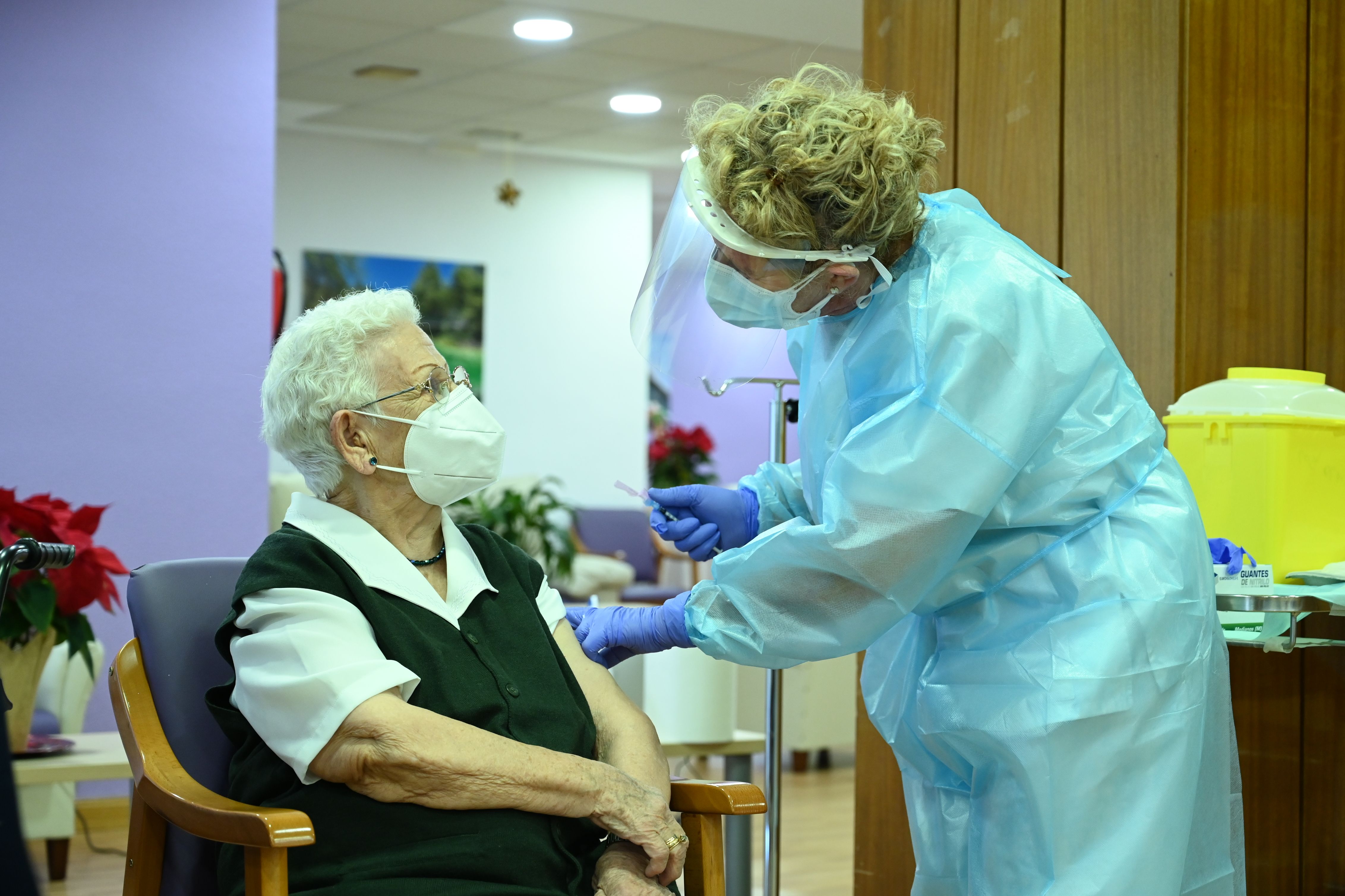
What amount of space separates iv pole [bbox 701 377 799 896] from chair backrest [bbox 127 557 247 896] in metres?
0.84

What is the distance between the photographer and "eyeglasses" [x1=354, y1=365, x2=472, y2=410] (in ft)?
5.66

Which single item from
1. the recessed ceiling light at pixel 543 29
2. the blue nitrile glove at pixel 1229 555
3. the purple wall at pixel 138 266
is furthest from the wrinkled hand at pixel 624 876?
the recessed ceiling light at pixel 543 29

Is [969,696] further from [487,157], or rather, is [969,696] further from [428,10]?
[487,157]

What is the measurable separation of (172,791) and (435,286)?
6294 millimetres

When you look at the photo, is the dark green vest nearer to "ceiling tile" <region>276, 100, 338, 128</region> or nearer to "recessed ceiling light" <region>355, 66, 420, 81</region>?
"recessed ceiling light" <region>355, 66, 420, 81</region>

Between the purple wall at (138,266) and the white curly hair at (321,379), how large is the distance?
2.34 m

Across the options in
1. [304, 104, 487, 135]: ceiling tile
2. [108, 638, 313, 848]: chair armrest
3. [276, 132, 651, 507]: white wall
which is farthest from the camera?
[276, 132, 651, 507]: white wall

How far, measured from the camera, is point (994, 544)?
1594 mm

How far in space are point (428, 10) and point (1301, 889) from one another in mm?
4284

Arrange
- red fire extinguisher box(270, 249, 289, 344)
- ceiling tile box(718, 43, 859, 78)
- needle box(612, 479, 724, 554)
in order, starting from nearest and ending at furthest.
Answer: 1. needle box(612, 479, 724, 554)
2. ceiling tile box(718, 43, 859, 78)
3. red fire extinguisher box(270, 249, 289, 344)

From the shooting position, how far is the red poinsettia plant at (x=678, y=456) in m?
8.16

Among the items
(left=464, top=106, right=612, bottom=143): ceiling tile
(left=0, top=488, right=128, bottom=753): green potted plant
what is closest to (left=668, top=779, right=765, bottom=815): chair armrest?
(left=0, top=488, right=128, bottom=753): green potted plant

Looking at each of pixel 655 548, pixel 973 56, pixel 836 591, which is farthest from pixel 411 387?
pixel 655 548

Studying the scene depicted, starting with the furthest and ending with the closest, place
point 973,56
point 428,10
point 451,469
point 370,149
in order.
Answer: point 370,149, point 428,10, point 973,56, point 451,469
